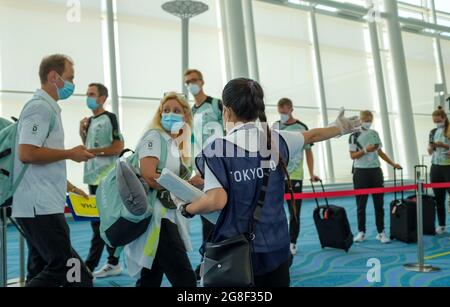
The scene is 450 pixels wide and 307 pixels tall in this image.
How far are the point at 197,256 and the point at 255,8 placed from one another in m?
7.98

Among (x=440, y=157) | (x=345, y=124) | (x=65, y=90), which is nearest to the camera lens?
(x=345, y=124)

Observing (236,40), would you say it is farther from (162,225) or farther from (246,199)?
(246,199)

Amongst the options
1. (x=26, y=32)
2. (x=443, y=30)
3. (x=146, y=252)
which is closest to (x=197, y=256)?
(x=146, y=252)

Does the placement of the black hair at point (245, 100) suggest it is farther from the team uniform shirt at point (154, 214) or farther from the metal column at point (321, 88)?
the metal column at point (321, 88)

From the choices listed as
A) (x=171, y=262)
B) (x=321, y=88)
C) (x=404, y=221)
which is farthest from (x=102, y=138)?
(x=321, y=88)

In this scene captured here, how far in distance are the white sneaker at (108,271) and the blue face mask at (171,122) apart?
1977mm

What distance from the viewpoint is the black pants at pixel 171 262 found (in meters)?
2.25

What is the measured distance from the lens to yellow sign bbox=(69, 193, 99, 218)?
3102 millimetres

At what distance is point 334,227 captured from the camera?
15.7ft

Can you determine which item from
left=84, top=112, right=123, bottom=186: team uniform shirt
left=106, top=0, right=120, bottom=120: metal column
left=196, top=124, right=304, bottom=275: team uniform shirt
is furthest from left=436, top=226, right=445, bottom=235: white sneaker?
left=106, top=0, right=120, bottom=120: metal column

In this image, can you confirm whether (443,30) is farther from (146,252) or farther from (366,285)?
(146,252)

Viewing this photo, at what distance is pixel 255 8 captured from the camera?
11.0 meters

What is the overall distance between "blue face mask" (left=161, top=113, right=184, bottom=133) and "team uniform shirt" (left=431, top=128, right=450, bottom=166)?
456 centimetres

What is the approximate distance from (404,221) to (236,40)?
5737 millimetres
